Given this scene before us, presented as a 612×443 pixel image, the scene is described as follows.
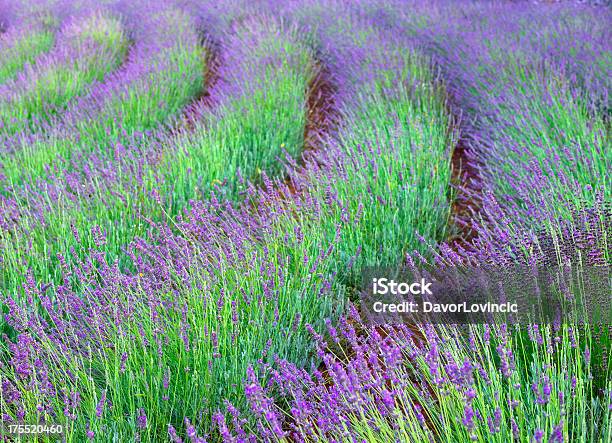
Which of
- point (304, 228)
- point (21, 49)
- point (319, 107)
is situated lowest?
point (319, 107)

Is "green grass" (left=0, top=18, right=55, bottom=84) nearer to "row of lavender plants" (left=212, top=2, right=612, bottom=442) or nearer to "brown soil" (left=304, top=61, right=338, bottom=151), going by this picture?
"brown soil" (left=304, top=61, right=338, bottom=151)

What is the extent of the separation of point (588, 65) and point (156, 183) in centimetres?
296

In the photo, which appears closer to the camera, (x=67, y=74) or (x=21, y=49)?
(x=67, y=74)

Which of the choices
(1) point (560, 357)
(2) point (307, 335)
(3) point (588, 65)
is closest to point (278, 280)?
(2) point (307, 335)

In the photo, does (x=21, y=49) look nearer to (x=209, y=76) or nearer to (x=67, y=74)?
(x=67, y=74)

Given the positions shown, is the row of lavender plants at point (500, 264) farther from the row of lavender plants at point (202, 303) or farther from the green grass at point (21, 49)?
the green grass at point (21, 49)

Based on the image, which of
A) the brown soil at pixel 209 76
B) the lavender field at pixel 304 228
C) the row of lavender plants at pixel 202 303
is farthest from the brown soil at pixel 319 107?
the row of lavender plants at pixel 202 303

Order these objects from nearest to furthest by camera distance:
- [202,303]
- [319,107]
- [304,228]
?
1. [202,303]
2. [304,228]
3. [319,107]

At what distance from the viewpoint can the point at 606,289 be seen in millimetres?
1731

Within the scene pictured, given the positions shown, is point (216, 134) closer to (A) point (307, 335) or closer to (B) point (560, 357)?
(A) point (307, 335)

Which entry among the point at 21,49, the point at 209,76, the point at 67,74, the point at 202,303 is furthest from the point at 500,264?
the point at 21,49

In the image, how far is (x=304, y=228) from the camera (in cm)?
238

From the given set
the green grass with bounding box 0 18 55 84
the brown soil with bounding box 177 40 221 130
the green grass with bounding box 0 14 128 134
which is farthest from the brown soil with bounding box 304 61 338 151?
the green grass with bounding box 0 18 55 84

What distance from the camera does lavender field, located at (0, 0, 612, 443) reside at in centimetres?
145
